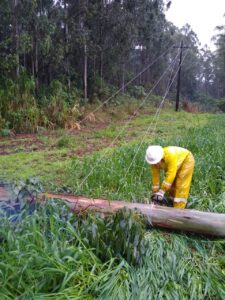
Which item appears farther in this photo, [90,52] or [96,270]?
[90,52]

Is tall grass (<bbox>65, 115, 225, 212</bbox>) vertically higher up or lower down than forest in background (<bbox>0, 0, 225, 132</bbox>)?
lower down

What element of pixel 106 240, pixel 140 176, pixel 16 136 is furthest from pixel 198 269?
pixel 16 136

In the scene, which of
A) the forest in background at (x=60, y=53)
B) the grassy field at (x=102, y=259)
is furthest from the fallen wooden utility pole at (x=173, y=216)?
the forest in background at (x=60, y=53)

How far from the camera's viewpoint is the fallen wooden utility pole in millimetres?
3934

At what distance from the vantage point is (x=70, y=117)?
13844mm

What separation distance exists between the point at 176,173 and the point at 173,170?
25cm

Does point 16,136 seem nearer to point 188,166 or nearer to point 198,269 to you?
point 188,166

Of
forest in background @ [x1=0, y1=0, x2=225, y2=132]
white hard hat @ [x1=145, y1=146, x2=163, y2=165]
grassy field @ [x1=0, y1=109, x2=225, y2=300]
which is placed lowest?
grassy field @ [x1=0, y1=109, x2=225, y2=300]

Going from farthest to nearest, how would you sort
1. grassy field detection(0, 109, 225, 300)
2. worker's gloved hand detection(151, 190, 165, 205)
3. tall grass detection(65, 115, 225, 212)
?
1. tall grass detection(65, 115, 225, 212)
2. worker's gloved hand detection(151, 190, 165, 205)
3. grassy field detection(0, 109, 225, 300)

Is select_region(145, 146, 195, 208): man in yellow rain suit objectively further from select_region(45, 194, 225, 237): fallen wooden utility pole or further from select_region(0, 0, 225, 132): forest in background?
select_region(0, 0, 225, 132): forest in background

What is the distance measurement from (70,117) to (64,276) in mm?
11271

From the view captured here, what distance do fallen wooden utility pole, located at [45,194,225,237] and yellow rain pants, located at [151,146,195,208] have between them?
0.75 metres

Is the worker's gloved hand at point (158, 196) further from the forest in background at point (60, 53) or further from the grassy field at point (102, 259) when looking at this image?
the forest in background at point (60, 53)

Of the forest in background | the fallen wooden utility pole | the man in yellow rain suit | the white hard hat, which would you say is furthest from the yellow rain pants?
the forest in background
